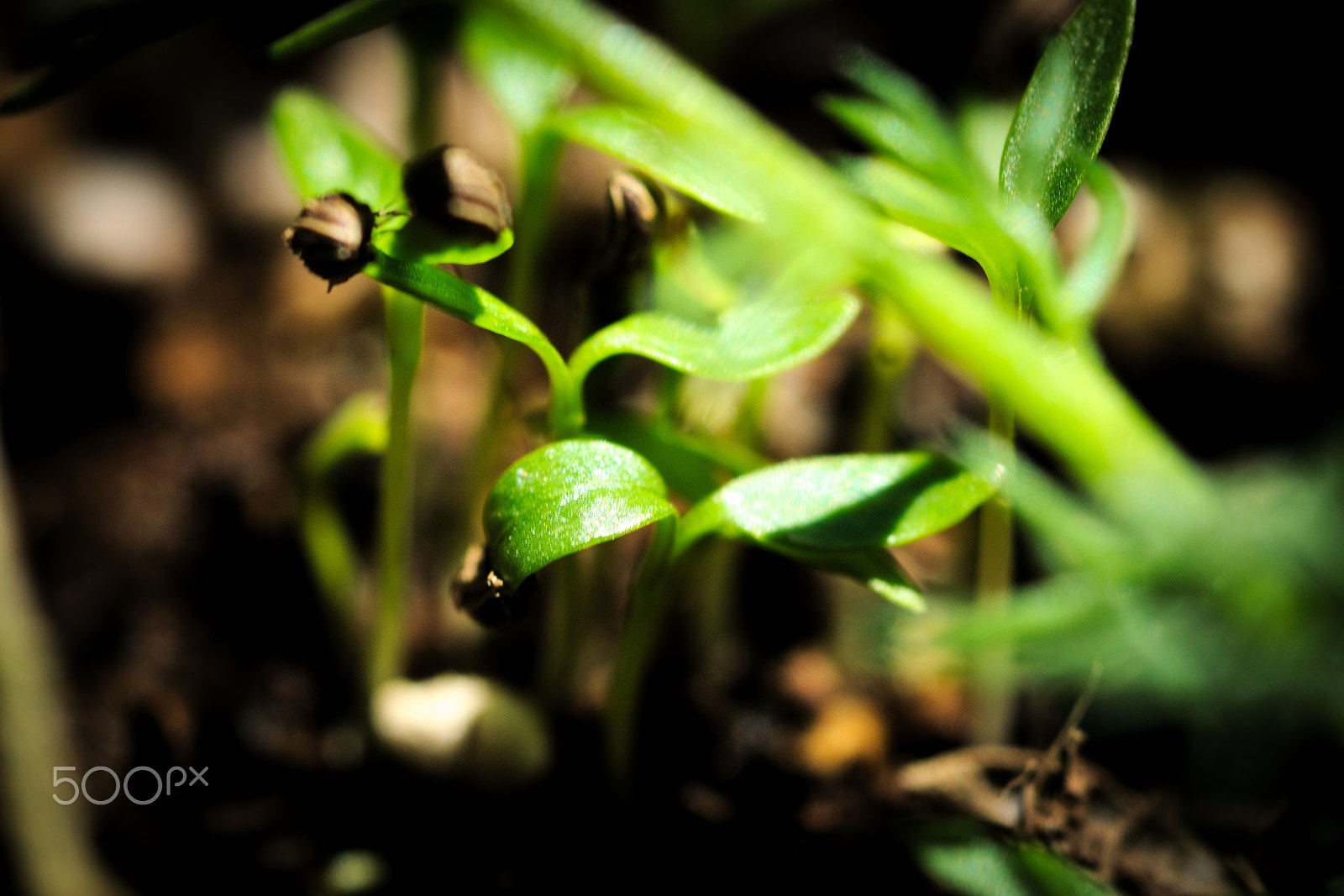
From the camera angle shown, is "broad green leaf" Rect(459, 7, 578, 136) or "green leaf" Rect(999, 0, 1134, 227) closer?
"green leaf" Rect(999, 0, 1134, 227)

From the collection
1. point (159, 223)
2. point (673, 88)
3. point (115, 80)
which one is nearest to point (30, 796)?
point (673, 88)

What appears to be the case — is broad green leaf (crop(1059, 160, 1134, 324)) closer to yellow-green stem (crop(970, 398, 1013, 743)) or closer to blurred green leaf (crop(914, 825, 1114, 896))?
yellow-green stem (crop(970, 398, 1013, 743))

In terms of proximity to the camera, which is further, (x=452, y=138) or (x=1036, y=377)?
(x=452, y=138)

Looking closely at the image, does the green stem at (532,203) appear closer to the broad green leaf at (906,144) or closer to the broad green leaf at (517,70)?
the broad green leaf at (517,70)

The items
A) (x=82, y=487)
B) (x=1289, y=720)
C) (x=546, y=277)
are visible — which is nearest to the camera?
(x=1289, y=720)

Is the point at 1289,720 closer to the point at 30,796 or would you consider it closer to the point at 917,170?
the point at 917,170

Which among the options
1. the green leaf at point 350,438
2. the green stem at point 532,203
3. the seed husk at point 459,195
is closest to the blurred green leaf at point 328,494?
the green leaf at point 350,438

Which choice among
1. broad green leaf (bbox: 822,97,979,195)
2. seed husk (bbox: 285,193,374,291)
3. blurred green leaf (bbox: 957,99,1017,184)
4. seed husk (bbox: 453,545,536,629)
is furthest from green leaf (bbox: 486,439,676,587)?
blurred green leaf (bbox: 957,99,1017,184)
